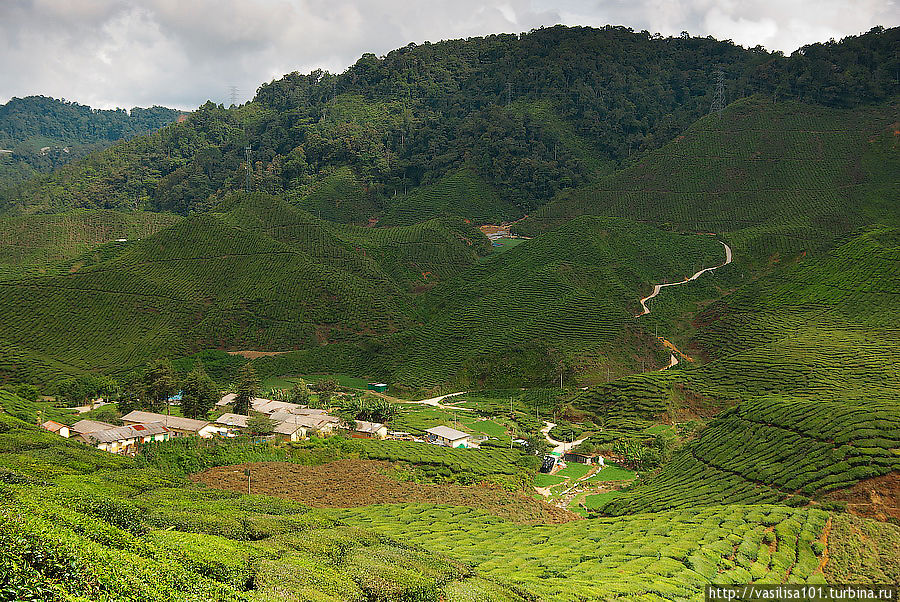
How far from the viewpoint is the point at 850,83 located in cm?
11969

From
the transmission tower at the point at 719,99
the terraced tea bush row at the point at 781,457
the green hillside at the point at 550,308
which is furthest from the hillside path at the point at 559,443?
the transmission tower at the point at 719,99

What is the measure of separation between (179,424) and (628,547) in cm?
3127

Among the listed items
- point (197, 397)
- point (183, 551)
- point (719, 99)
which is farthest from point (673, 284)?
point (183, 551)

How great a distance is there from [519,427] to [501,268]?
3816 cm

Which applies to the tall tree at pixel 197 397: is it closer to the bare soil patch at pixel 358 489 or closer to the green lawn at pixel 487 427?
the bare soil patch at pixel 358 489

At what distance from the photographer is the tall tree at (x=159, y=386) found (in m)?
53.2

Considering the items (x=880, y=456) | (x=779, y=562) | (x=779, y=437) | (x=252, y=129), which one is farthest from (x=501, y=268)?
(x=252, y=129)

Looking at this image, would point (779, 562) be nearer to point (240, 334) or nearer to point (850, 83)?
point (240, 334)

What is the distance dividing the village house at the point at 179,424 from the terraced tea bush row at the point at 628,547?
Result: 1789 cm

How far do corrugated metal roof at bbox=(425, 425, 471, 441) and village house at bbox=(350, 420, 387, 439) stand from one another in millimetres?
2967

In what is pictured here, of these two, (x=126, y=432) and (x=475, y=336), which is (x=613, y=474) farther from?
(x=475, y=336)

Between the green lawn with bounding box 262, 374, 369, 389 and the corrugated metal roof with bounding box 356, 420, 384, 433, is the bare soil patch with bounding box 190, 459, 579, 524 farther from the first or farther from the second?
the green lawn with bounding box 262, 374, 369, 389

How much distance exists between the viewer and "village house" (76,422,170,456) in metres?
40.9

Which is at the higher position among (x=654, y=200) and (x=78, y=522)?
(x=654, y=200)
